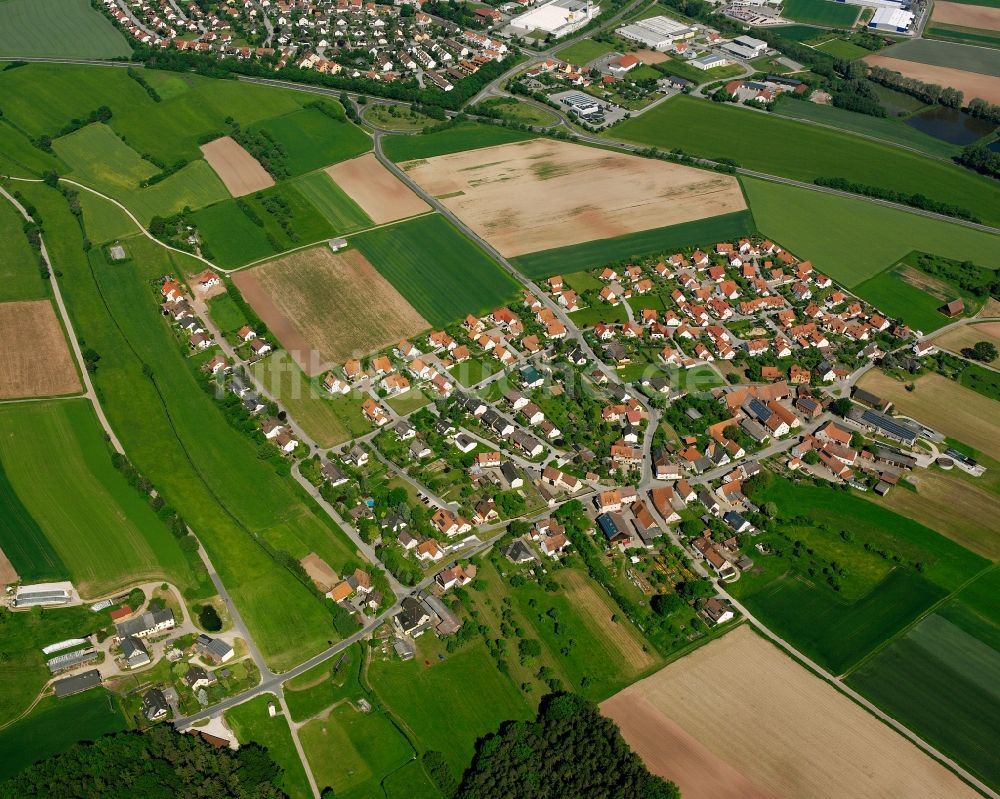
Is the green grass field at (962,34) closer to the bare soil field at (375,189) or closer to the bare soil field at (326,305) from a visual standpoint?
the bare soil field at (375,189)

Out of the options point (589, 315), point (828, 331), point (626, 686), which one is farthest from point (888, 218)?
point (626, 686)

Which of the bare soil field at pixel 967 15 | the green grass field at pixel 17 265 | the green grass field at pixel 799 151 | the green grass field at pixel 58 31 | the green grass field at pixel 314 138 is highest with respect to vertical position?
the bare soil field at pixel 967 15

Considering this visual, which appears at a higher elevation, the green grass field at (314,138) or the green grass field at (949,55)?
the green grass field at (949,55)

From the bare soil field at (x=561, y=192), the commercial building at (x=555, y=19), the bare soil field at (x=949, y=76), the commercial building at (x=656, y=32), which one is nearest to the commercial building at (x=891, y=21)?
the bare soil field at (x=949, y=76)

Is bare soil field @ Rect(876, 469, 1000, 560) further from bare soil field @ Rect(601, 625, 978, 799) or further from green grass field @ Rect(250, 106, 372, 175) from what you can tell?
green grass field @ Rect(250, 106, 372, 175)

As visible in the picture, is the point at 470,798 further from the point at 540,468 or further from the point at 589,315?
the point at 589,315
